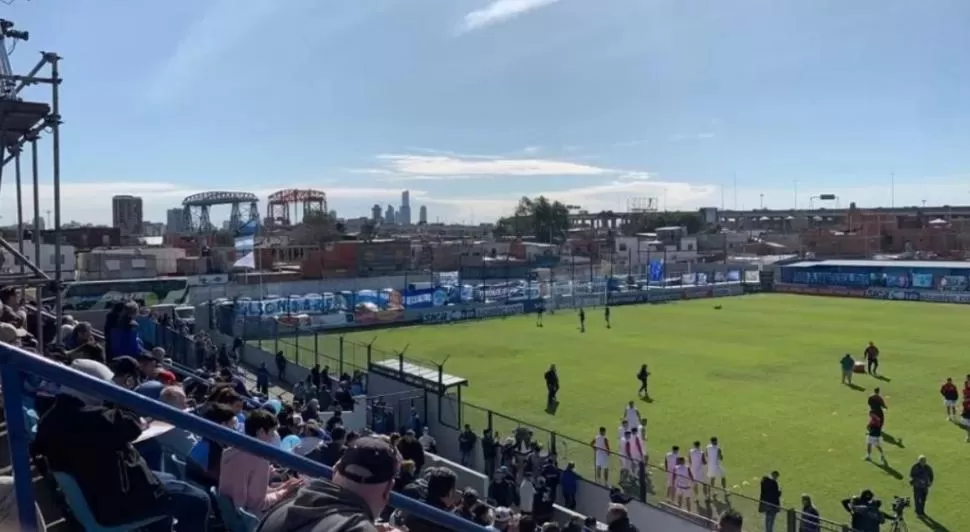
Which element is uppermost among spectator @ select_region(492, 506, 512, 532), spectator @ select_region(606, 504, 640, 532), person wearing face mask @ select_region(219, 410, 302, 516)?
person wearing face mask @ select_region(219, 410, 302, 516)

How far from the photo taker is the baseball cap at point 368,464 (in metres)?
2.42

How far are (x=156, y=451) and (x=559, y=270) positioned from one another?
229ft

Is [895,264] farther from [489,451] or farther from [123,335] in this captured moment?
[123,335]

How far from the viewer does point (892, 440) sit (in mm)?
20125

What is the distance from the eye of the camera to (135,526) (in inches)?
139

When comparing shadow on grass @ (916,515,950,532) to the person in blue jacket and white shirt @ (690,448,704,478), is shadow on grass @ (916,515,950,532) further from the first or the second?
the person in blue jacket

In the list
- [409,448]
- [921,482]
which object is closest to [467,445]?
[921,482]

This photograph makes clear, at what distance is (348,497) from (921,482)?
15291 mm

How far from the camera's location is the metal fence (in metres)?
12.8

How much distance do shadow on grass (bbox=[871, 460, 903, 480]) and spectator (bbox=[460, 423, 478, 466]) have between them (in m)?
8.92

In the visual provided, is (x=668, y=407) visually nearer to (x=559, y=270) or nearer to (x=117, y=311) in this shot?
(x=117, y=311)

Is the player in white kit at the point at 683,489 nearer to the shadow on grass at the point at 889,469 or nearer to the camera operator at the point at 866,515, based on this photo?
the camera operator at the point at 866,515

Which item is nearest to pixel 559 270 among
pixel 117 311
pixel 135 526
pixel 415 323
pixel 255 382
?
pixel 415 323

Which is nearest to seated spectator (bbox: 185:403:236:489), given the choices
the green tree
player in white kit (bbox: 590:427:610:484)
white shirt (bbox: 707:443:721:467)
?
player in white kit (bbox: 590:427:610:484)
